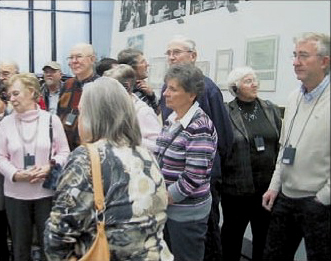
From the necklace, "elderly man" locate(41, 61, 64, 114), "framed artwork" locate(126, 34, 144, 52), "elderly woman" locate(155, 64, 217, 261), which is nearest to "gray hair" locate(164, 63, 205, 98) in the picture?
"elderly woman" locate(155, 64, 217, 261)

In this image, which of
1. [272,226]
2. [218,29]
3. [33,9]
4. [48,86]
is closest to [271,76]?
[218,29]

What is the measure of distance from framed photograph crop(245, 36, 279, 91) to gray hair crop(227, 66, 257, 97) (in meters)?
0.04

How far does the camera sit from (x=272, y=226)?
2.13m

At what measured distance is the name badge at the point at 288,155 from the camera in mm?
1864

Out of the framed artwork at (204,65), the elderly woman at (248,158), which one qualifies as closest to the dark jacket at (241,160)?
the elderly woman at (248,158)

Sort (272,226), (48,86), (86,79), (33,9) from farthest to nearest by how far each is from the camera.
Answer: (33,9)
(48,86)
(86,79)
(272,226)

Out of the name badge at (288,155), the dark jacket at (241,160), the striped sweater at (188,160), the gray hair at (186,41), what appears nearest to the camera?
the name badge at (288,155)

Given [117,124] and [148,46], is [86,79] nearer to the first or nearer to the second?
[148,46]

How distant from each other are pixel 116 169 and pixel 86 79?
1.74m

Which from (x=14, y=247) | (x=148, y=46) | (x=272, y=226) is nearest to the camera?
(x=272, y=226)

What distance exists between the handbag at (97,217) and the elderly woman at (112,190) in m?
0.02

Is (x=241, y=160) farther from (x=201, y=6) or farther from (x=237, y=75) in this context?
(x=201, y=6)

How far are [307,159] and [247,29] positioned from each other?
1.14 metres

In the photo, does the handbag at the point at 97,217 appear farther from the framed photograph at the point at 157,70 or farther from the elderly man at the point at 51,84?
the elderly man at the point at 51,84
